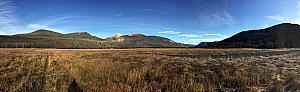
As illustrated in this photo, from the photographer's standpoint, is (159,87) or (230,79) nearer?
(159,87)

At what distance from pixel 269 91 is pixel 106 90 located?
17.6ft

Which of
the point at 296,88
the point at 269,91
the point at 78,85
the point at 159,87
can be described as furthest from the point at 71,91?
the point at 296,88

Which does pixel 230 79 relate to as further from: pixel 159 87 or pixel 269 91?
pixel 159 87

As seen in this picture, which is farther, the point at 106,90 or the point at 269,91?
the point at 269,91

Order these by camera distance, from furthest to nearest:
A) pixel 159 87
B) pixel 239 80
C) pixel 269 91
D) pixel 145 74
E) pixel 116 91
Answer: pixel 145 74
pixel 239 80
pixel 159 87
pixel 269 91
pixel 116 91

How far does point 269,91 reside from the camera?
29.4 feet

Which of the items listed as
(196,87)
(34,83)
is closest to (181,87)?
(196,87)

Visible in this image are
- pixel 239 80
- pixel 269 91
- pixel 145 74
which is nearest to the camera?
pixel 269 91

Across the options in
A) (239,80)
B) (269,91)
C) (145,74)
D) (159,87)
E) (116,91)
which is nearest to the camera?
(116,91)

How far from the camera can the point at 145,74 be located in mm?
12445

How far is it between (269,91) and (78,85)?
21.4ft

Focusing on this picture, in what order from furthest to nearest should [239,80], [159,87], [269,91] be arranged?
1. [239,80]
2. [159,87]
3. [269,91]

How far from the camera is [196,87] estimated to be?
9.00 metres

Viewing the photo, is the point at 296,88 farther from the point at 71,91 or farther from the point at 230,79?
the point at 71,91
